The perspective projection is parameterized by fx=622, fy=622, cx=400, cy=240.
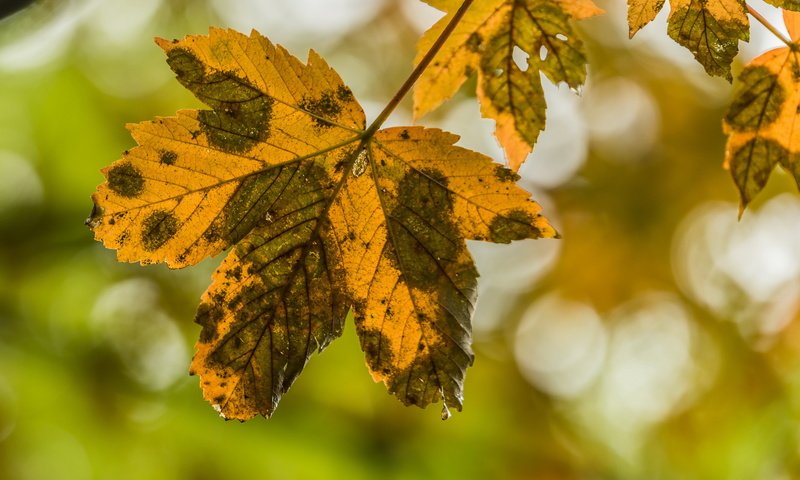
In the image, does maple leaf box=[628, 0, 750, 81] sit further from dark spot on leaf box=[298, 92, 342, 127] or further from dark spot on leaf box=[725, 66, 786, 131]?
dark spot on leaf box=[298, 92, 342, 127]

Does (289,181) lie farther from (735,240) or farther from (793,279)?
(735,240)

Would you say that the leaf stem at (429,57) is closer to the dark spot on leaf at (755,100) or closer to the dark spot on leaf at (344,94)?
the dark spot on leaf at (344,94)

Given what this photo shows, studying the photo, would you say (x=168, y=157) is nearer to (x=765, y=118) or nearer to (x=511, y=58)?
(x=511, y=58)

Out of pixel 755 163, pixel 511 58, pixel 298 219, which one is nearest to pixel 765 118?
pixel 755 163

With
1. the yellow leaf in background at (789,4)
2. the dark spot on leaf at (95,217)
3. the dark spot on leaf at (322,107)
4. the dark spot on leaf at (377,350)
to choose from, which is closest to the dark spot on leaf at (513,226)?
the dark spot on leaf at (377,350)

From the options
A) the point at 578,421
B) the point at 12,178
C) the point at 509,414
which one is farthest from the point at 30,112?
the point at 578,421

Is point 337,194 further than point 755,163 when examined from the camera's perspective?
No
